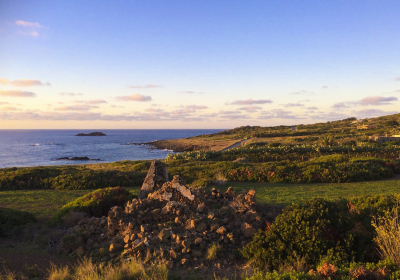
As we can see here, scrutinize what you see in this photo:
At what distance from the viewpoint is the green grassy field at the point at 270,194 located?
452 inches

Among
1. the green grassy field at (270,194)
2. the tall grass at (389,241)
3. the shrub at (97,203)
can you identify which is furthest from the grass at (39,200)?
the tall grass at (389,241)

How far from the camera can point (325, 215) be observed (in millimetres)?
6426

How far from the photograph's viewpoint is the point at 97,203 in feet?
34.0

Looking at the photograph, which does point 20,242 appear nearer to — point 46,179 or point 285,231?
point 285,231

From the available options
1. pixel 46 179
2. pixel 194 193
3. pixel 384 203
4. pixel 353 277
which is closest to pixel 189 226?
pixel 194 193

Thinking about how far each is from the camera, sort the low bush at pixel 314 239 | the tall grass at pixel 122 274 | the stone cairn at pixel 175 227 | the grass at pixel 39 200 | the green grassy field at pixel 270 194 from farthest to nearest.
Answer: the green grassy field at pixel 270 194 < the grass at pixel 39 200 < the stone cairn at pixel 175 227 < the low bush at pixel 314 239 < the tall grass at pixel 122 274

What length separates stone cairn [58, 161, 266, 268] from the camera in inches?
254

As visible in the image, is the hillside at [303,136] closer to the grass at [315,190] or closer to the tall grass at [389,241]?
the grass at [315,190]

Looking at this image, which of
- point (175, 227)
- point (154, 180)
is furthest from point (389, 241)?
point (154, 180)

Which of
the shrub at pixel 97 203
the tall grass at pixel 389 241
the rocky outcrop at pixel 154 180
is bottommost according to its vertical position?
the shrub at pixel 97 203

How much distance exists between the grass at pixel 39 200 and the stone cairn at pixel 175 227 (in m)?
3.83

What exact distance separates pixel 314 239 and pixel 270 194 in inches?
265

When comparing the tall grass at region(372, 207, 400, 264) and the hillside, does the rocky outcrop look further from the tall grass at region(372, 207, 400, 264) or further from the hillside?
the hillside

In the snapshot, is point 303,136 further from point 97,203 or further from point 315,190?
point 97,203
